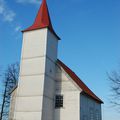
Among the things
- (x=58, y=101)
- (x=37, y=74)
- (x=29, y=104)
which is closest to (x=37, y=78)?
(x=37, y=74)

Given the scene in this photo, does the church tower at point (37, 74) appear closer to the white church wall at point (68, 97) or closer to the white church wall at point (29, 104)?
the white church wall at point (29, 104)

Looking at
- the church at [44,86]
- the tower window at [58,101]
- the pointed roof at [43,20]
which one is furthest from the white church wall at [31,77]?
the tower window at [58,101]

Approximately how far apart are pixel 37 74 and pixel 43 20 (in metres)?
7.60

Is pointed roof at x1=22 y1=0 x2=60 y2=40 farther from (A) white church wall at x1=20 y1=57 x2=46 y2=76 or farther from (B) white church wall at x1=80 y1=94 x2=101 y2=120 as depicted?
(B) white church wall at x1=80 y1=94 x2=101 y2=120

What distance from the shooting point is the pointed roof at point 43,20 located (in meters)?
30.5

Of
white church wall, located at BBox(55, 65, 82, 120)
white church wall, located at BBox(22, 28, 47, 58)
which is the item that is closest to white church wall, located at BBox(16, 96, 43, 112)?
white church wall, located at BBox(55, 65, 82, 120)

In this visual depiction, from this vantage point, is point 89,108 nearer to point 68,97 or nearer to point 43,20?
point 68,97

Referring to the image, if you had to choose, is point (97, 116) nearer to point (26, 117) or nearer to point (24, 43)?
point (26, 117)

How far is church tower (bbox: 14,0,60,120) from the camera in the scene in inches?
1072

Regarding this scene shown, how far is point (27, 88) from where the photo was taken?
28.2 m

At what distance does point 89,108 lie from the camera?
106 ft

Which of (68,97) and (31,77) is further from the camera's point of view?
(68,97)

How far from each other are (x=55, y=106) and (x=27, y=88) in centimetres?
398

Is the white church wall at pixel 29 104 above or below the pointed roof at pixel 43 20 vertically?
below
